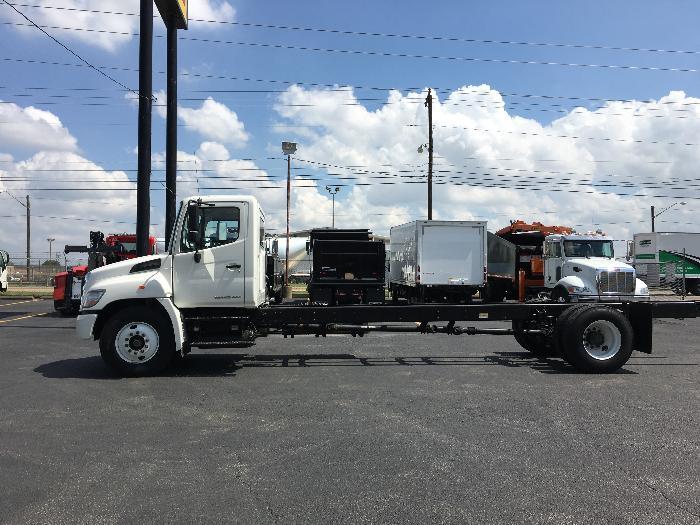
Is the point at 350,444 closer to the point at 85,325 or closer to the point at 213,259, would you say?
the point at 213,259

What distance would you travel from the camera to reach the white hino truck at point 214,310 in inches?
361

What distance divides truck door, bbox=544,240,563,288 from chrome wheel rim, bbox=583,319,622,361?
9.02m

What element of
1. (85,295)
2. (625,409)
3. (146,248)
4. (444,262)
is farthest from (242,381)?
(444,262)

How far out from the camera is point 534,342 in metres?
11.4

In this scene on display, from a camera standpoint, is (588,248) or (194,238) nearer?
(194,238)

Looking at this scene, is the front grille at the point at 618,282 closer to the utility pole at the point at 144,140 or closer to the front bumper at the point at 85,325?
the front bumper at the point at 85,325

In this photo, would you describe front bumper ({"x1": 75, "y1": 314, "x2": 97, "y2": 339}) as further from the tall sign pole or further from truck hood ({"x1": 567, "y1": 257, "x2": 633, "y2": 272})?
truck hood ({"x1": 567, "y1": 257, "x2": 633, "y2": 272})

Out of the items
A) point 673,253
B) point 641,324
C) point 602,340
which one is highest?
point 673,253

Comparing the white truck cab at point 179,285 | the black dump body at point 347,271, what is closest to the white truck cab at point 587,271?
the black dump body at point 347,271

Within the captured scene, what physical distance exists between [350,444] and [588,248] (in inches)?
578

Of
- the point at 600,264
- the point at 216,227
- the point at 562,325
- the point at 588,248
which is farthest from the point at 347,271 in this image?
the point at 562,325

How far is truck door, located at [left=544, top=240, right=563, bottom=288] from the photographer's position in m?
18.7

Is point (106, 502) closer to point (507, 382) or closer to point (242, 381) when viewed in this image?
point (242, 381)

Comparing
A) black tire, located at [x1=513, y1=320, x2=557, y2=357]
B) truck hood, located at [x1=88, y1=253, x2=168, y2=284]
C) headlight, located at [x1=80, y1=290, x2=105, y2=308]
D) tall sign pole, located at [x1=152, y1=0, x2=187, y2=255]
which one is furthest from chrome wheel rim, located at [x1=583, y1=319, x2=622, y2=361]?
tall sign pole, located at [x1=152, y1=0, x2=187, y2=255]
